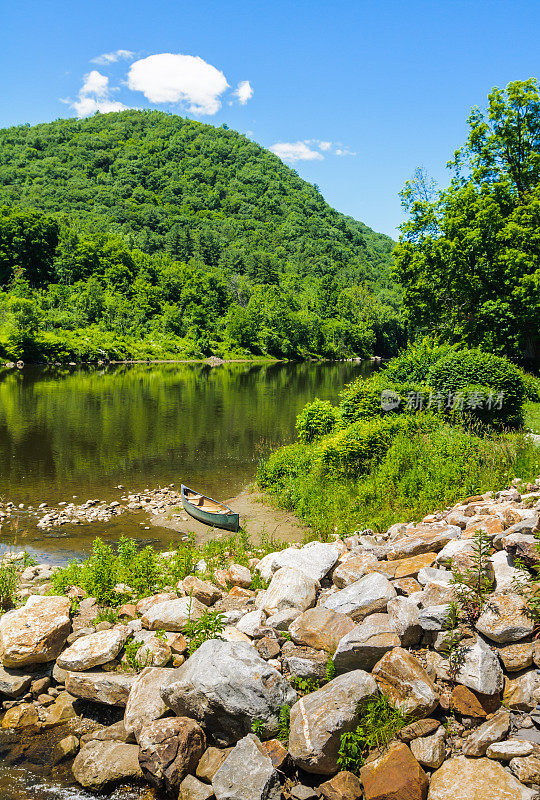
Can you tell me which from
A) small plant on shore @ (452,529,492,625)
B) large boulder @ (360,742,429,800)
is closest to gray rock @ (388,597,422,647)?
small plant on shore @ (452,529,492,625)

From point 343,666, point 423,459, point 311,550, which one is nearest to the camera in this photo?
point 343,666

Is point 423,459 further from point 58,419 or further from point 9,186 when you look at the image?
point 9,186

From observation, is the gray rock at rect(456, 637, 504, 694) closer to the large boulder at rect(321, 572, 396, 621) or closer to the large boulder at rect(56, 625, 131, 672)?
the large boulder at rect(321, 572, 396, 621)

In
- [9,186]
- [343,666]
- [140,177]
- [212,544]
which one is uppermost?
[140,177]

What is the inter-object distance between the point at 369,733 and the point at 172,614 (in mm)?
3440

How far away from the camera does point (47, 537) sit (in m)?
16.2

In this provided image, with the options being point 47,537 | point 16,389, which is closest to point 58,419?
point 16,389

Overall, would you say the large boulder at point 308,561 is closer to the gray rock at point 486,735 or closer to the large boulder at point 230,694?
the large boulder at point 230,694

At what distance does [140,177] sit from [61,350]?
363 ft

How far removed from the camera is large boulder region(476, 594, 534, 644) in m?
6.21

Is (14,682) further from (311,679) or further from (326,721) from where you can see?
(326,721)

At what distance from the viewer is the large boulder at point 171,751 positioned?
6.35 meters

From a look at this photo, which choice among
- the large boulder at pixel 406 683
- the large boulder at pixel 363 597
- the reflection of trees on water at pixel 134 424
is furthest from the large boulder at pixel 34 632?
the reflection of trees on water at pixel 134 424

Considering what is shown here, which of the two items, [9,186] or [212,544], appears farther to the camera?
[9,186]
